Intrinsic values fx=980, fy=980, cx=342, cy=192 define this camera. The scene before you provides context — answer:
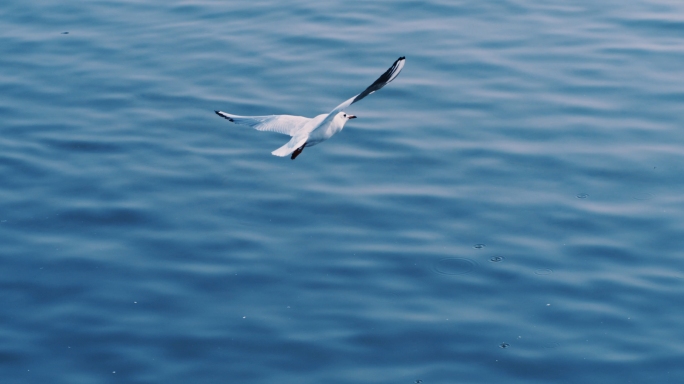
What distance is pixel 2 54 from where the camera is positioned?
67.1 ft

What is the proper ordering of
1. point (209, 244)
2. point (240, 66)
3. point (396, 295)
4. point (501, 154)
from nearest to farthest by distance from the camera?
point (396, 295) → point (209, 244) → point (501, 154) → point (240, 66)

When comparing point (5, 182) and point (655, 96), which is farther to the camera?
point (655, 96)

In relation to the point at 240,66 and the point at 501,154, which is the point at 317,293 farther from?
the point at 240,66

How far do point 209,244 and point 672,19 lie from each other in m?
11.6

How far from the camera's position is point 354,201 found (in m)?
14.9

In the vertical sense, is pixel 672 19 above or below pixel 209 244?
above

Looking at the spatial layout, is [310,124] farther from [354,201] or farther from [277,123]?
[354,201]

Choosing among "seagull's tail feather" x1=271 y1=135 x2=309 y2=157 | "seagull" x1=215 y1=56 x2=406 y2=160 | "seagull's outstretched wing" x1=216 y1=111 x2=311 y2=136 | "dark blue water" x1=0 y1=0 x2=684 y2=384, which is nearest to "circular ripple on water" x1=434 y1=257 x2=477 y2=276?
"dark blue water" x1=0 y1=0 x2=684 y2=384

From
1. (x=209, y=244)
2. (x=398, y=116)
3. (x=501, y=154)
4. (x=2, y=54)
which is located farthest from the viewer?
(x=2, y=54)

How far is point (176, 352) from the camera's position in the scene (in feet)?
40.0

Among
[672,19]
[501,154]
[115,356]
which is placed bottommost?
[115,356]

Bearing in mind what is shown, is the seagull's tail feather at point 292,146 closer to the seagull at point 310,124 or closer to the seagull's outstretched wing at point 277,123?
Result: the seagull at point 310,124

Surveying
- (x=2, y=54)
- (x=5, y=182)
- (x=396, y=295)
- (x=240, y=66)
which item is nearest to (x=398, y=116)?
(x=240, y=66)

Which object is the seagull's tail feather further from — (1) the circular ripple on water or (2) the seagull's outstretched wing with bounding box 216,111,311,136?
(1) the circular ripple on water
